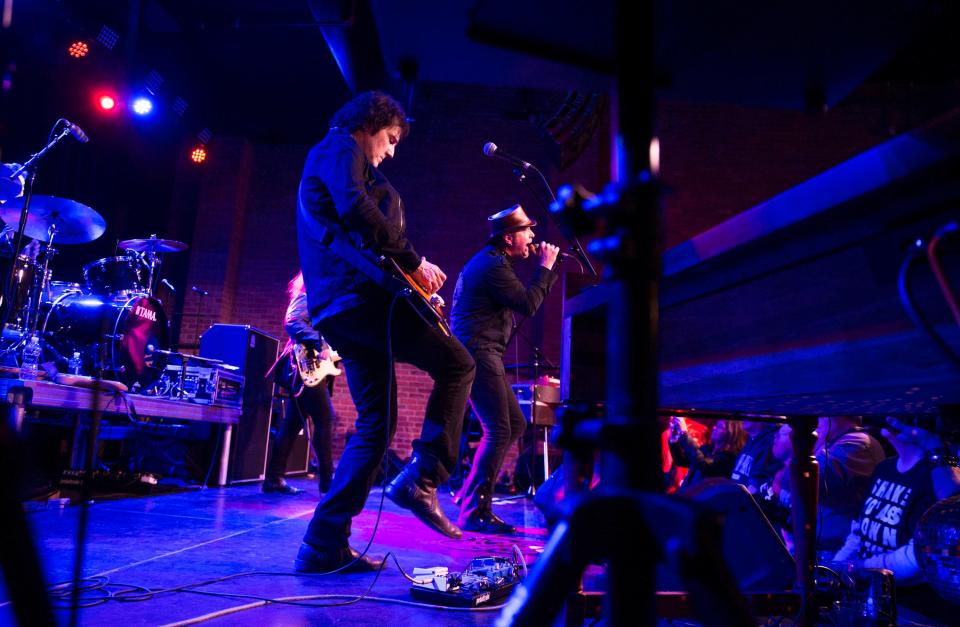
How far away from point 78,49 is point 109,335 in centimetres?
448

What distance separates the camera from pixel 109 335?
592 centimetres

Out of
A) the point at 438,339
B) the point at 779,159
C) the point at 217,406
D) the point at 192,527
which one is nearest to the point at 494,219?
the point at 438,339

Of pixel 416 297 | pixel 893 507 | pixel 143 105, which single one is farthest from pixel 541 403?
pixel 143 105

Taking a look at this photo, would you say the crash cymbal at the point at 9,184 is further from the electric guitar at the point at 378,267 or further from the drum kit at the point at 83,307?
the electric guitar at the point at 378,267

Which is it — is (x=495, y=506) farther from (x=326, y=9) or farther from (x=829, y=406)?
(x=326, y=9)

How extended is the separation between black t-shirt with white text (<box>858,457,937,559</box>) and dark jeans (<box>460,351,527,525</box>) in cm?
197

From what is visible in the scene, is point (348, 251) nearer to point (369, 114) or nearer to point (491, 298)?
point (369, 114)

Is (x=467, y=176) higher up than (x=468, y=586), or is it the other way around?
(x=467, y=176)

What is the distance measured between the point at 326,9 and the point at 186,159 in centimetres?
428

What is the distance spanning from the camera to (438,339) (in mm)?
2746

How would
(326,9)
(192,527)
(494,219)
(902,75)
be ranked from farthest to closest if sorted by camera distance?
(326,9) < (494,219) < (192,527) < (902,75)

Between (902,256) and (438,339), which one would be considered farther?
(438,339)

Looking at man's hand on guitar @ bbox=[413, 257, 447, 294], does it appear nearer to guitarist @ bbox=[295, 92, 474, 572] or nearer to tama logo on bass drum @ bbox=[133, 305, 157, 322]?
guitarist @ bbox=[295, 92, 474, 572]

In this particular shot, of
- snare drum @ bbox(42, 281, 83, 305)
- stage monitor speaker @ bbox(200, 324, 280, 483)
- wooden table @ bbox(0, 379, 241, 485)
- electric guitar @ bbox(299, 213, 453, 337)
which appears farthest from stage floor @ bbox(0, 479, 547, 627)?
snare drum @ bbox(42, 281, 83, 305)
